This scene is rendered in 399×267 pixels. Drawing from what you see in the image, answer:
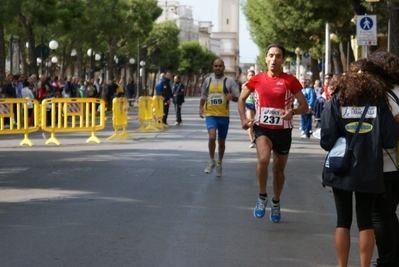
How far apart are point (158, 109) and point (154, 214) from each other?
69.5ft

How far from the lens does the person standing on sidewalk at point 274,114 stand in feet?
32.6

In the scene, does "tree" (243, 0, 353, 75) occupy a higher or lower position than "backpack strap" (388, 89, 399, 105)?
higher

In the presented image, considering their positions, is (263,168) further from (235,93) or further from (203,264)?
(235,93)

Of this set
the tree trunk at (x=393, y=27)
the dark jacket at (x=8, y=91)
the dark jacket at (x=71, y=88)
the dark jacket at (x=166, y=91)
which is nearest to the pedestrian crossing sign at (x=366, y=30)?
the tree trunk at (x=393, y=27)

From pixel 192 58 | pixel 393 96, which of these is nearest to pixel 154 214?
pixel 393 96

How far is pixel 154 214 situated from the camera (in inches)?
411

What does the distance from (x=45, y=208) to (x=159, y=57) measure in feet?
324

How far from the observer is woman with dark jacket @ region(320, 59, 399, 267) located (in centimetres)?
666

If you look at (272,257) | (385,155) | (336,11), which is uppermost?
(336,11)

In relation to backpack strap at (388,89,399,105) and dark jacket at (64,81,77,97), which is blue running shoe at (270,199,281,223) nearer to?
backpack strap at (388,89,399,105)

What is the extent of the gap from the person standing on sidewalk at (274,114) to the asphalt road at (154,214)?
0.40m

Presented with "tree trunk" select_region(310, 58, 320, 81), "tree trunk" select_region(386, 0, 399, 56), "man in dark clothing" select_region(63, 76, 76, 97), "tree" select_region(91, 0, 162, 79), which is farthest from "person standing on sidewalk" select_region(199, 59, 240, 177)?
"tree trunk" select_region(310, 58, 320, 81)

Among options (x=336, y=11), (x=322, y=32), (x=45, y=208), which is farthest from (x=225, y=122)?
(x=322, y=32)

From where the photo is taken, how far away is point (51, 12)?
3797 cm
